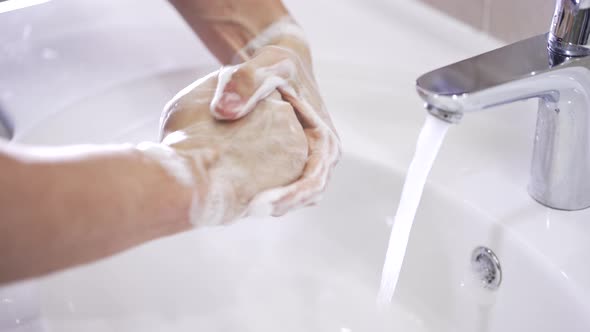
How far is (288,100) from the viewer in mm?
507

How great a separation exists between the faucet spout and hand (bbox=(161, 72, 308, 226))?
0.37ft

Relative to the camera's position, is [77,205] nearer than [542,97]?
Yes

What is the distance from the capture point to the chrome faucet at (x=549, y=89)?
0.41m

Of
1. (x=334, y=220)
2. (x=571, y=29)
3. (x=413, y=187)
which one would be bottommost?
(x=334, y=220)

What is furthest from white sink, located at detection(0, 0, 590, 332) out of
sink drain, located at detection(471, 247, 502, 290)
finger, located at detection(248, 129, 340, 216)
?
finger, located at detection(248, 129, 340, 216)

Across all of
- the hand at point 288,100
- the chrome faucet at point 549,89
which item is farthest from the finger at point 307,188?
the chrome faucet at point 549,89

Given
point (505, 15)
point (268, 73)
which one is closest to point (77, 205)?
point (268, 73)

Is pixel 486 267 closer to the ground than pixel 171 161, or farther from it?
closer to the ground

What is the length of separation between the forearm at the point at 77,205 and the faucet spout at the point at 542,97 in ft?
0.58

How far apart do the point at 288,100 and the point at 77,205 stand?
211 millimetres

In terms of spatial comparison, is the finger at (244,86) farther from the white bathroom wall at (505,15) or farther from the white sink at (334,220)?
the white bathroom wall at (505,15)

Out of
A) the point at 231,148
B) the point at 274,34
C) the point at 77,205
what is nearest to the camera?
the point at 77,205

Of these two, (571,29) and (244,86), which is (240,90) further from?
(571,29)

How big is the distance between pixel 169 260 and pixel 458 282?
0.26m
